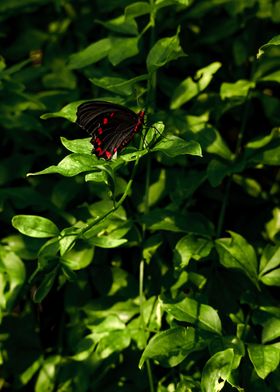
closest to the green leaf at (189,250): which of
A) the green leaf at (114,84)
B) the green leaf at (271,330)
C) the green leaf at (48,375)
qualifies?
the green leaf at (271,330)

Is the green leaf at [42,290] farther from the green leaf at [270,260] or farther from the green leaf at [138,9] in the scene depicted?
the green leaf at [138,9]

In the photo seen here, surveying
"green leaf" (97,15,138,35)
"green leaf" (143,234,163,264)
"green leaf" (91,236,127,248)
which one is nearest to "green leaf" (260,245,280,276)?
"green leaf" (143,234,163,264)

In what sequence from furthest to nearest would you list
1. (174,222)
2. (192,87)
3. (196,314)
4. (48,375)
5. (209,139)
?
(48,375), (192,87), (209,139), (174,222), (196,314)

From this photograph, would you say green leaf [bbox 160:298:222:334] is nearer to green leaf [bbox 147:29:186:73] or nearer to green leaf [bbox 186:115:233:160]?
green leaf [bbox 186:115:233:160]

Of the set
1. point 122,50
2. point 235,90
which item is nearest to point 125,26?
point 122,50

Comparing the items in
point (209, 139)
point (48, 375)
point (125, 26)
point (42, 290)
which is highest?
point (125, 26)

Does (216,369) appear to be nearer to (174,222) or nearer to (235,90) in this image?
(174,222)
